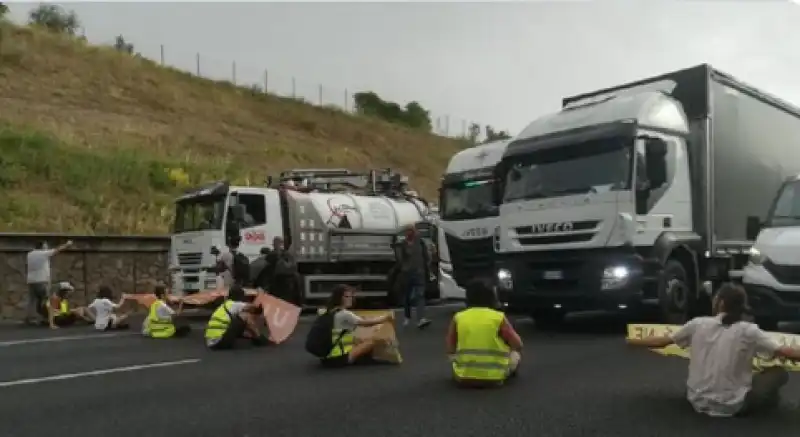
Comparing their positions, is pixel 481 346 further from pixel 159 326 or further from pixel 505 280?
pixel 159 326

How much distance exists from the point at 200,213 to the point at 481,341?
1130cm

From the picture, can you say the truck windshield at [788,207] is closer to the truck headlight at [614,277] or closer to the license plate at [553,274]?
the truck headlight at [614,277]

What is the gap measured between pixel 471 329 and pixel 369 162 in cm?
4458

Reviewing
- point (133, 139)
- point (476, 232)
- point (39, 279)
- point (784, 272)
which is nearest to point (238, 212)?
point (39, 279)

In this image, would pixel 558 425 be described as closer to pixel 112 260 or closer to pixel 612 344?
pixel 612 344

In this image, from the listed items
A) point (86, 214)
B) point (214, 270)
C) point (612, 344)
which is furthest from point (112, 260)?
point (612, 344)

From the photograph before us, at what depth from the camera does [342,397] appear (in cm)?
763

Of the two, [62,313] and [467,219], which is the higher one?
[467,219]

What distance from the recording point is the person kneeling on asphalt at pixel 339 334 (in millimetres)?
9492

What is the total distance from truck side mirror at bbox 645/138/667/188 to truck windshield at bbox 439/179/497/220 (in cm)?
447

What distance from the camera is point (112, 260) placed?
21.4m

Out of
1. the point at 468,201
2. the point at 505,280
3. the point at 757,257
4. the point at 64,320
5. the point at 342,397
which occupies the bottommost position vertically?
the point at 64,320

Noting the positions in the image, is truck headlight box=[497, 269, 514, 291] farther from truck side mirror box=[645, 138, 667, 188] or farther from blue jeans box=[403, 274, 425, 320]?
truck side mirror box=[645, 138, 667, 188]

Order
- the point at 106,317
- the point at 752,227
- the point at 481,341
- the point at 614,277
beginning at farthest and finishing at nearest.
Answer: the point at 106,317, the point at 752,227, the point at 614,277, the point at 481,341
